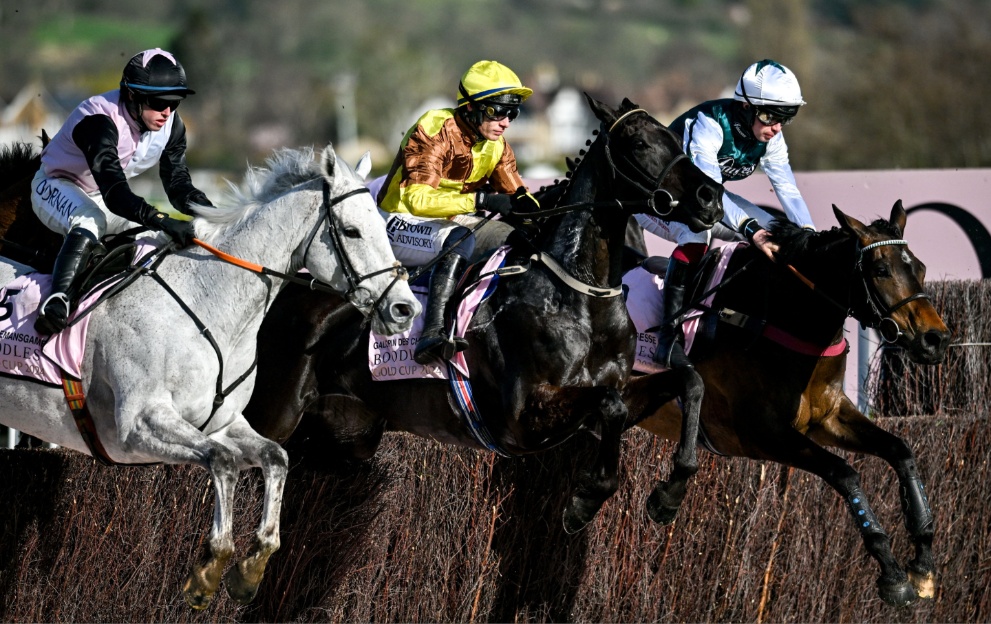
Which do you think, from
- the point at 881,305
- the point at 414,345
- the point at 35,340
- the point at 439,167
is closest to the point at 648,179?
the point at 439,167

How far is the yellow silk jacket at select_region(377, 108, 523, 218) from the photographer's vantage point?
653 cm

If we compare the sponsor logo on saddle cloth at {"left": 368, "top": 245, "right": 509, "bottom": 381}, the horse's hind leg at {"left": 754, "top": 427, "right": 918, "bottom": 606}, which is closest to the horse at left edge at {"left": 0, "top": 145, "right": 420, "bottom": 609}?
the sponsor logo on saddle cloth at {"left": 368, "top": 245, "right": 509, "bottom": 381}

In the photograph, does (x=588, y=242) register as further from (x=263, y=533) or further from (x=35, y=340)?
(x=35, y=340)

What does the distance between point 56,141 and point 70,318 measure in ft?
2.93

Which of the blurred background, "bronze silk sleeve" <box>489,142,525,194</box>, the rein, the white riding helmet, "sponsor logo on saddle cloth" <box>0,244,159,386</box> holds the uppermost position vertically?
the blurred background

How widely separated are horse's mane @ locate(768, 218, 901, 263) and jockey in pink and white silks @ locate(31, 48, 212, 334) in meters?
3.12

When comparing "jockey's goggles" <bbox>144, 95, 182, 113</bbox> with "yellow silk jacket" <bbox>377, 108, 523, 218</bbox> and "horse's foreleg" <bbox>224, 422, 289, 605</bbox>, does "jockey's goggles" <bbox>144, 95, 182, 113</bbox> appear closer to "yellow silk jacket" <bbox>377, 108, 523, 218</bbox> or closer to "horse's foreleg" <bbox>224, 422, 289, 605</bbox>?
"yellow silk jacket" <bbox>377, 108, 523, 218</bbox>

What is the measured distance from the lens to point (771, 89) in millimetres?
7219

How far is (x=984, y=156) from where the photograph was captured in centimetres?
3072

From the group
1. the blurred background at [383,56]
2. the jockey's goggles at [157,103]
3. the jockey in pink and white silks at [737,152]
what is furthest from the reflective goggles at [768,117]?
the blurred background at [383,56]

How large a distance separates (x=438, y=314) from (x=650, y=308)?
57.3 inches

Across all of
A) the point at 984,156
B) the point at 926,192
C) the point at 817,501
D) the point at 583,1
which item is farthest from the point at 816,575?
the point at 583,1

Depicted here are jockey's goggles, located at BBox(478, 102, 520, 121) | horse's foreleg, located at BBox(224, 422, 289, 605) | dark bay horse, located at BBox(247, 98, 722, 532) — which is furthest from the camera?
jockey's goggles, located at BBox(478, 102, 520, 121)

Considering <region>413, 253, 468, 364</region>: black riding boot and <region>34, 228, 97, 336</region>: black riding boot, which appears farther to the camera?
<region>413, 253, 468, 364</region>: black riding boot
